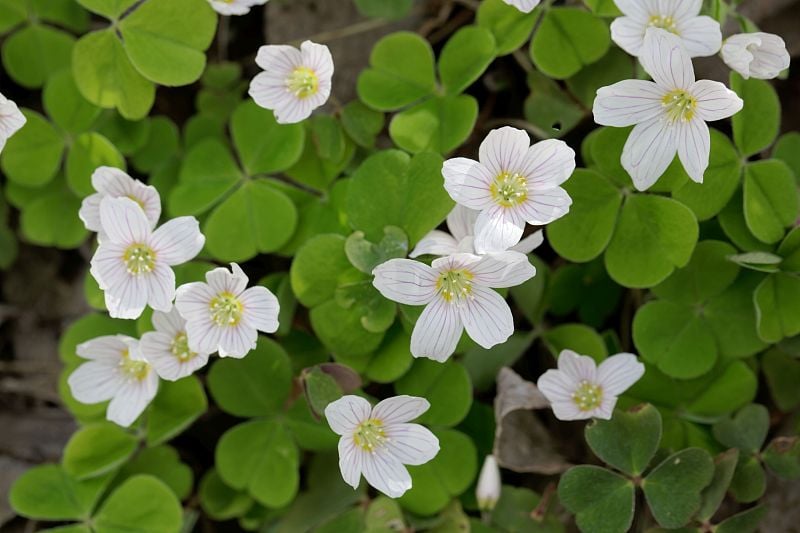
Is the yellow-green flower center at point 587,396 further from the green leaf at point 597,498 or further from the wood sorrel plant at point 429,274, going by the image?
the green leaf at point 597,498

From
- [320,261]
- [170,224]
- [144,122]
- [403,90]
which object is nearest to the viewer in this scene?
[170,224]

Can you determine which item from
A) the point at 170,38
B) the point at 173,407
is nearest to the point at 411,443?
the point at 173,407

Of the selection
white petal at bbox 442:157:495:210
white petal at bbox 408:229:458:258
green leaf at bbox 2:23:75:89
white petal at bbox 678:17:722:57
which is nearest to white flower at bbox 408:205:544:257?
white petal at bbox 408:229:458:258

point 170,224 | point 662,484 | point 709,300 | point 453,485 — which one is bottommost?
point 453,485

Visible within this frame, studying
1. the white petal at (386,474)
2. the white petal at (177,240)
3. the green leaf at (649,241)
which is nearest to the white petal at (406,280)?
the white petal at (386,474)

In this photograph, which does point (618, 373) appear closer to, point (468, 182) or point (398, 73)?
point (468, 182)

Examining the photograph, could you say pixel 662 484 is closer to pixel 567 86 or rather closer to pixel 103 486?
pixel 567 86

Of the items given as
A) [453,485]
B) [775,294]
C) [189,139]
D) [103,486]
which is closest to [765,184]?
[775,294]
